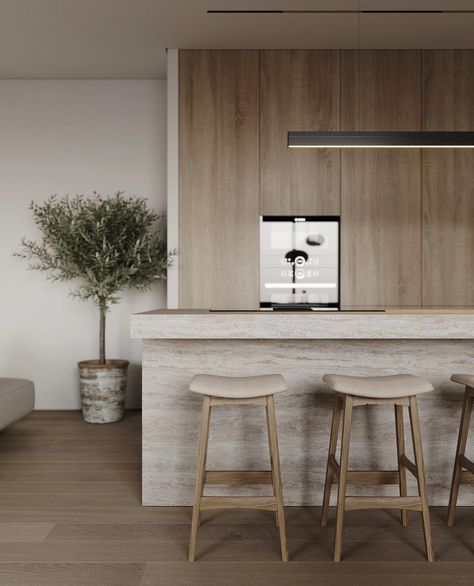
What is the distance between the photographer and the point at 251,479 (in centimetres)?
280

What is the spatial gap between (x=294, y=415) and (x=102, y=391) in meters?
2.34

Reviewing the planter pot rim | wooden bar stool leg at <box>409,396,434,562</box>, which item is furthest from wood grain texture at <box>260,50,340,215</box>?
wooden bar stool leg at <box>409,396,434,562</box>

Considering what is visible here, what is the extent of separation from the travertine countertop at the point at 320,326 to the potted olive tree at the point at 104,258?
1947mm

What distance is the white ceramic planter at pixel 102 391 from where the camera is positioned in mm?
4828

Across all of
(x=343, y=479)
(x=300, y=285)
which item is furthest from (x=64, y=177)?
(x=343, y=479)

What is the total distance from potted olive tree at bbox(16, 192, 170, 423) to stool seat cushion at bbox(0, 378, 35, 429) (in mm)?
513

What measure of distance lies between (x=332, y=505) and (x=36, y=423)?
3.00 m

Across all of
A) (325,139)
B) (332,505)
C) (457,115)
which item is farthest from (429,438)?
(457,115)

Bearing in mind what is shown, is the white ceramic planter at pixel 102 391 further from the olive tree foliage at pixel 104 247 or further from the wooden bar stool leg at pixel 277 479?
the wooden bar stool leg at pixel 277 479

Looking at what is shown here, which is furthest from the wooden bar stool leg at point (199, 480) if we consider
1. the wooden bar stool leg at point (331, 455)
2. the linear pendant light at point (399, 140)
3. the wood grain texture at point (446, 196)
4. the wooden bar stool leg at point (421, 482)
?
the wood grain texture at point (446, 196)

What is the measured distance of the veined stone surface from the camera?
302cm

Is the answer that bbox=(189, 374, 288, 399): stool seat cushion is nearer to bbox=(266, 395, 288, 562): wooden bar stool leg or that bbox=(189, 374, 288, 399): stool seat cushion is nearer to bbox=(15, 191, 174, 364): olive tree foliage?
bbox=(266, 395, 288, 562): wooden bar stool leg

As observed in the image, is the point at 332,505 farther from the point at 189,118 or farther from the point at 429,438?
the point at 189,118

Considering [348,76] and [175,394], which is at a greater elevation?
[348,76]
